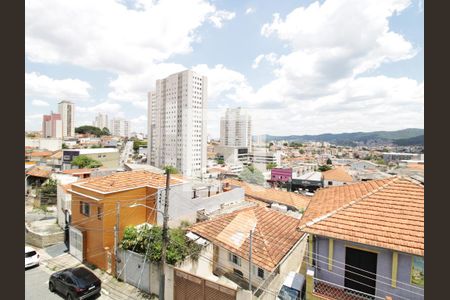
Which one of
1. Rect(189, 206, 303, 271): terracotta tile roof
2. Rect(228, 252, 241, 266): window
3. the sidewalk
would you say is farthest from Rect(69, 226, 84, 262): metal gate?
Rect(228, 252, 241, 266): window

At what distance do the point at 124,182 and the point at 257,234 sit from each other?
8001 mm

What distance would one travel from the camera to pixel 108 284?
1062 centimetres

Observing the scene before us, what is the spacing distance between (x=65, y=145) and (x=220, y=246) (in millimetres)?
81716

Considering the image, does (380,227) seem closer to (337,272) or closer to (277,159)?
(337,272)

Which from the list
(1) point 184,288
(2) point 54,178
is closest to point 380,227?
(1) point 184,288

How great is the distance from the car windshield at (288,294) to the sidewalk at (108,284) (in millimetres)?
5478

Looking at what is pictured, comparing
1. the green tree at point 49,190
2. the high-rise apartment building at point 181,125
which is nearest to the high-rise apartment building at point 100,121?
the high-rise apartment building at point 181,125

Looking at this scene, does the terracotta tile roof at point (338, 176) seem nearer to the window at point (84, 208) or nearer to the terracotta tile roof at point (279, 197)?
the terracotta tile roof at point (279, 197)

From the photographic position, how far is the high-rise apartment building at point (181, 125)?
65.5 m

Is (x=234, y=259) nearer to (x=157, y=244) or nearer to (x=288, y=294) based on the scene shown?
(x=288, y=294)

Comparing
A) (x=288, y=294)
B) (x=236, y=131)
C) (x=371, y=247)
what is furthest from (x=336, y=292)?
(x=236, y=131)

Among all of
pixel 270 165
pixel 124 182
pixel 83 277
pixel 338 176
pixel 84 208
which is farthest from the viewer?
pixel 270 165

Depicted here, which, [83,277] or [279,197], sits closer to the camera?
[83,277]

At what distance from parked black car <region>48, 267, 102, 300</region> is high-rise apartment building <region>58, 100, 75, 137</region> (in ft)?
387
